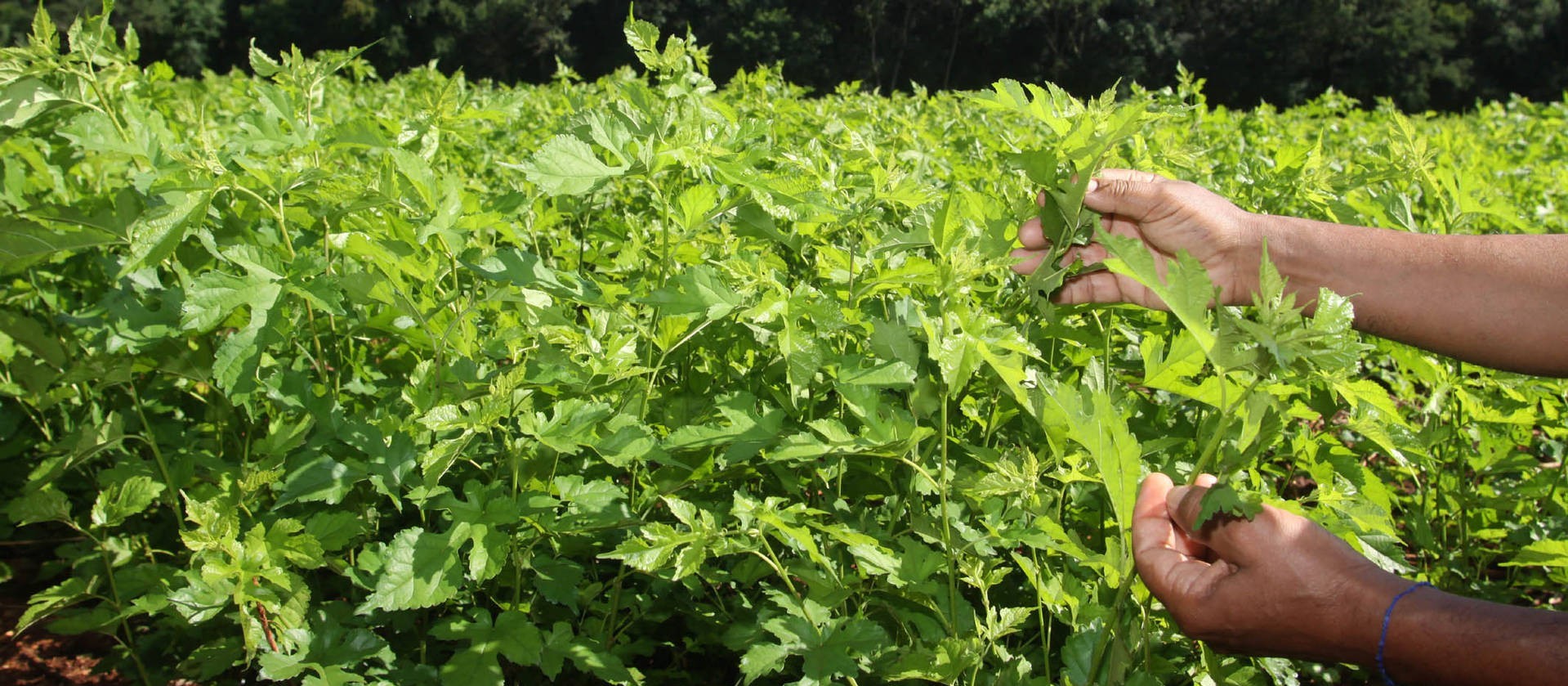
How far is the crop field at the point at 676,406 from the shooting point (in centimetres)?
153

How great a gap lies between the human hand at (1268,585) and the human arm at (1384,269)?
1.83ft

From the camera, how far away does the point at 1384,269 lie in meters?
1.89

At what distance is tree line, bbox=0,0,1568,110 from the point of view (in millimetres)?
39750

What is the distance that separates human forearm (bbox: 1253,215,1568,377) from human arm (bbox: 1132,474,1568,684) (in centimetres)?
63

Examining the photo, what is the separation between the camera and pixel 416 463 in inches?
71.3

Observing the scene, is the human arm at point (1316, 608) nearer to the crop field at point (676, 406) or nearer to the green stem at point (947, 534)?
the crop field at point (676, 406)

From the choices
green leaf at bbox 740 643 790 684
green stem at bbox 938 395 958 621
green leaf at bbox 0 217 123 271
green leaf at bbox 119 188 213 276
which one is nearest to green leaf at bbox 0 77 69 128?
green leaf at bbox 0 217 123 271

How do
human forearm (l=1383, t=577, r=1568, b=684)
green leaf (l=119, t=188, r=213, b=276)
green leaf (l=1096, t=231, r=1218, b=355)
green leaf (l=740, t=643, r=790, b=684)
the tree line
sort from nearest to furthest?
green leaf (l=1096, t=231, r=1218, b=355), human forearm (l=1383, t=577, r=1568, b=684), green leaf (l=740, t=643, r=790, b=684), green leaf (l=119, t=188, r=213, b=276), the tree line

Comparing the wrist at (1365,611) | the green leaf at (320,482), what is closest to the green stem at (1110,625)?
the wrist at (1365,611)

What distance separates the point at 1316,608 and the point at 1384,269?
77 cm

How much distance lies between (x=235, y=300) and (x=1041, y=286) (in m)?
1.31

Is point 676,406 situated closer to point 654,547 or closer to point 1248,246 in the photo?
point 654,547

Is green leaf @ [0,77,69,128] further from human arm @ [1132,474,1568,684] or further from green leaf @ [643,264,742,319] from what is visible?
human arm @ [1132,474,1568,684]

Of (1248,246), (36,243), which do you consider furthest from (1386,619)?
(36,243)
